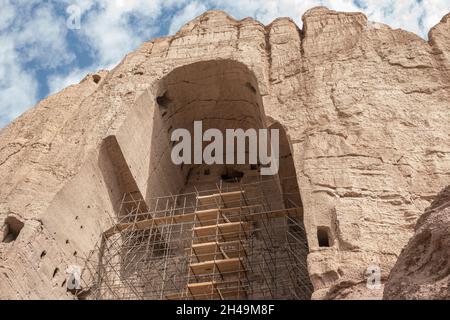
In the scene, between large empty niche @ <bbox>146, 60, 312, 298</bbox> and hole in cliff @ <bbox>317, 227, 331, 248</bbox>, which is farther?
large empty niche @ <bbox>146, 60, 312, 298</bbox>

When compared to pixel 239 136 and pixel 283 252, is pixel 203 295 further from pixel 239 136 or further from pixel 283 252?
pixel 239 136

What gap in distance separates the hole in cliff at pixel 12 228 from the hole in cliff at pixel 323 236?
3.56 metres

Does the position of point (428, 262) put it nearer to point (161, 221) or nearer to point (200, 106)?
point (161, 221)

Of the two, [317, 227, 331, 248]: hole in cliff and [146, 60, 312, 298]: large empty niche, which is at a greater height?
[146, 60, 312, 298]: large empty niche

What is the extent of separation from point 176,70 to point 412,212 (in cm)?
501

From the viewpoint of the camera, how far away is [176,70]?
10414 millimetres

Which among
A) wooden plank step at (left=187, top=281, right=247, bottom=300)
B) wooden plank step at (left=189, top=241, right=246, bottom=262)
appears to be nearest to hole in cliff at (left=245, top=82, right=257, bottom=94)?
wooden plank step at (left=189, top=241, right=246, bottom=262)

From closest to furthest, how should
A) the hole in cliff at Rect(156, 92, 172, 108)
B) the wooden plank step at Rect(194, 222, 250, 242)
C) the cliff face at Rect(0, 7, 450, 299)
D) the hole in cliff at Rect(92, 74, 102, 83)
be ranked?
the cliff face at Rect(0, 7, 450, 299)
the wooden plank step at Rect(194, 222, 250, 242)
the hole in cliff at Rect(156, 92, 172, 108)
the hole in cliff at Rect(92, 74, 102, 83)

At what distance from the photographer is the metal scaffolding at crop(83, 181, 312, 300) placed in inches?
324

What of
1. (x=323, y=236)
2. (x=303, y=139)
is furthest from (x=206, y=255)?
(x=323, y=236)

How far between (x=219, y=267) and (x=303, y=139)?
2.05m

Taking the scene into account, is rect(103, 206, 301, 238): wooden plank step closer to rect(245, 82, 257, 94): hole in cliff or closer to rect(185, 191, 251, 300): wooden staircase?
rect(185, 191, 251, 300): wooden staircase

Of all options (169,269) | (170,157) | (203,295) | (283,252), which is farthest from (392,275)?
(170,157)

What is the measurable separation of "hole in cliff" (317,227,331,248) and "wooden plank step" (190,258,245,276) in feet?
4.78
